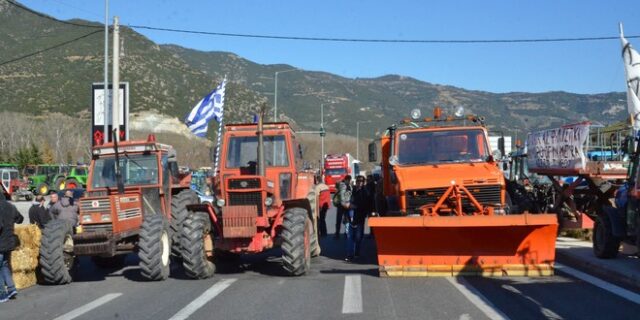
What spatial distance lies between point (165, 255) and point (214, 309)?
3561mm

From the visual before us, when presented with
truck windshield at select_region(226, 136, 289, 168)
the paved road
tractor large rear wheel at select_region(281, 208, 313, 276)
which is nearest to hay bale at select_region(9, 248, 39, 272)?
the paved road

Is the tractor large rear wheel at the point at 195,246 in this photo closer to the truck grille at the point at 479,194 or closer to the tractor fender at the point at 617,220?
Answer: the truck grille at the point at 479,194

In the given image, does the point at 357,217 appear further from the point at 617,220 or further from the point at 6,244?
the point at 6,244

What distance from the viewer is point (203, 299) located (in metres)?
11.2

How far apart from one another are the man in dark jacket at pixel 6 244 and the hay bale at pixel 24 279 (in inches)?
46.4

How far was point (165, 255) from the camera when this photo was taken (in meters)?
13.6

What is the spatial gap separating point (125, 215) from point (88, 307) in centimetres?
320

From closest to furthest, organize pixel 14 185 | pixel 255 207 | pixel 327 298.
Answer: pixel 327 298 → pixel 255 207 → pixel 14 185

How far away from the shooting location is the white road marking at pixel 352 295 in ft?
33.0

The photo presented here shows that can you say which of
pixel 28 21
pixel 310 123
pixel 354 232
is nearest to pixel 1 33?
pixel 28 21

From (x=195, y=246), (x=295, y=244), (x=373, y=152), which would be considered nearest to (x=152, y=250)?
(x=195, y=246)

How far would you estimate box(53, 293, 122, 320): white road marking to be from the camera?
399 inches

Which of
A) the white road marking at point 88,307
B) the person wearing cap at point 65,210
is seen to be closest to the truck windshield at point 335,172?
the person wearing cap at point 65,210

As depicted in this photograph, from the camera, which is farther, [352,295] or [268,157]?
[268,157]
